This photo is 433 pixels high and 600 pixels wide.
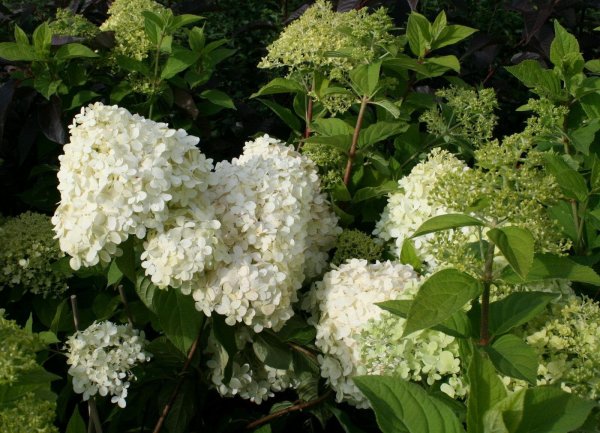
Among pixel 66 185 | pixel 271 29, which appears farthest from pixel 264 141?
pixel 271 29

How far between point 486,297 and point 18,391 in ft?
3.31

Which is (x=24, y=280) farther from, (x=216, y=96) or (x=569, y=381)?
(x=569, y=381)

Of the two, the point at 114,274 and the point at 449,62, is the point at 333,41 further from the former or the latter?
the point at 114,274

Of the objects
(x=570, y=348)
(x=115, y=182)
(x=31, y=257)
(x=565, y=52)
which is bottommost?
(x=31, y=257)

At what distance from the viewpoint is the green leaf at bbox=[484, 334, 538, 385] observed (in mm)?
1541

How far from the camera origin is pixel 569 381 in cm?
168

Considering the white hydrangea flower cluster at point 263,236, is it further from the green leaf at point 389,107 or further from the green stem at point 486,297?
the green stem at point 486,297

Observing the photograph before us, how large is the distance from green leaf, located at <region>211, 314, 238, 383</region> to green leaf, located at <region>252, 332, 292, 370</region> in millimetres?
72

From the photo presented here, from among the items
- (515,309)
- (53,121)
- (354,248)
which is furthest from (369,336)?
(53,121)

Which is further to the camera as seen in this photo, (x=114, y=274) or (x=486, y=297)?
(x=114, y=274)

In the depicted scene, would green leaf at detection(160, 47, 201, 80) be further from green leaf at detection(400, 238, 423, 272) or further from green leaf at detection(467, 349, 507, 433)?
green leaf at detection(467, 349, 507, 433)

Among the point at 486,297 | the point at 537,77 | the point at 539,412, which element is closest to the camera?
the point at 539,412

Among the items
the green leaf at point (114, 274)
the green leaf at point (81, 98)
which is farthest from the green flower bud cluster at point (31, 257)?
the green leaf at point (81, 98)

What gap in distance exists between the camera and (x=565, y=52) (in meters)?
2.34
